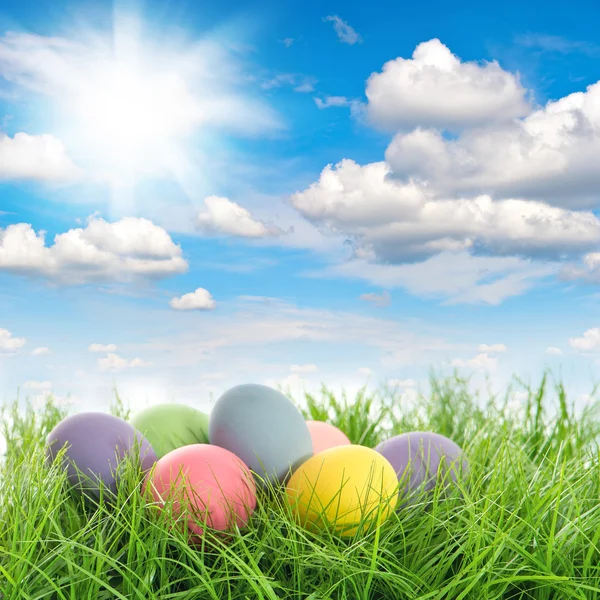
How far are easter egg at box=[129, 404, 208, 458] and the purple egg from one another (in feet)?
0.80

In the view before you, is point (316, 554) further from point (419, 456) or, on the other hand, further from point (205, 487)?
point (419, 456)

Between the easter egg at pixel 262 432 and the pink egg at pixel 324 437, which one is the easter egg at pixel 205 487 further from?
the pink egg at pixel 324 437

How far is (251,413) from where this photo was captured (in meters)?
2.52

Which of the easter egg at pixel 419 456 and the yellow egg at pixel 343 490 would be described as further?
the easter egg at pixel 419 456

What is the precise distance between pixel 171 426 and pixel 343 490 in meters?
0.99

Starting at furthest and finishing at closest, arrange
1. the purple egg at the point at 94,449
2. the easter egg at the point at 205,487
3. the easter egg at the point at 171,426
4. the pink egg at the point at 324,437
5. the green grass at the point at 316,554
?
the pink egg at the point at 324,437, the easter egg at the point at 171,426, the purple egg at the point at 94,449, the easter egg at the point at 205,487, the green grass at the point at 316,554

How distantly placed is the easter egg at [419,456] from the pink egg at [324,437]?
32 cm

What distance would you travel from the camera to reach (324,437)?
2.95 m

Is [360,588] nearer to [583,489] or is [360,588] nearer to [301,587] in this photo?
[301,587]

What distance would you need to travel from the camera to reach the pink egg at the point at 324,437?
2.91 meters

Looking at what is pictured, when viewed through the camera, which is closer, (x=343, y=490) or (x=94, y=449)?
(x=343, y=490)

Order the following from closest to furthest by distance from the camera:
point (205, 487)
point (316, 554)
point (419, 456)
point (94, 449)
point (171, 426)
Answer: point (316, 554), point (205, 487), point (94, 449), point (419, 456), point (171, 426)

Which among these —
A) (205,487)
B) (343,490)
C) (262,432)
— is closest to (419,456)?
(343,490)

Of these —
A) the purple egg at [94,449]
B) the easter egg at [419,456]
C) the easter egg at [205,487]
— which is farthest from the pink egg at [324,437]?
the purple egg at [94,449]
